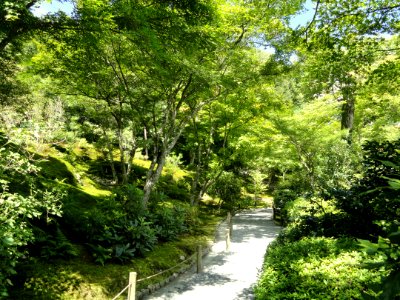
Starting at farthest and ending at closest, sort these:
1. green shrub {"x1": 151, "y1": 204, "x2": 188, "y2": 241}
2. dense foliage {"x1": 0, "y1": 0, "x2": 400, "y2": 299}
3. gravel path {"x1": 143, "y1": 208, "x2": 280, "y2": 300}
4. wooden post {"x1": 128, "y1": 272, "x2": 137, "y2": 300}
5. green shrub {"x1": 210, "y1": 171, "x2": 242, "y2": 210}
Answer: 1. green shrub {"x1": 210, "y1": 171, "x2": 242, "y2": 210}
2. green shrub {"x1": 151, "y1": 204, "x2": 188, "y2": 241}
3. gravel path {"x1": 143, "y1": 208, "x2": 280, "y2": 300}
4. wooden post {"x1": 128, "y1": 272, "x2": 137, "y2": 300}
5. dense foliage {"x1": 0, "y1": 0, "x2": 400, "y2": 299}

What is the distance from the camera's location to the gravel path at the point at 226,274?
724 centimetres

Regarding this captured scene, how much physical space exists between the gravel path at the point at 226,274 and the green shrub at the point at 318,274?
168 centimetres

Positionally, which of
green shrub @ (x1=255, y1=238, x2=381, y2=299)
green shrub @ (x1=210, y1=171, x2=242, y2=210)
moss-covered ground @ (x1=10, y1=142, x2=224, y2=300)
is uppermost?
green shrub @ (x1=210, y1=171, x2=242, y2=210)

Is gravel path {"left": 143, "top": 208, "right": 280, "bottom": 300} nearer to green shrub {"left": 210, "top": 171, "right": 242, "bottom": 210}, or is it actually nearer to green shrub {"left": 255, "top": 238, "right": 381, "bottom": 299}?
green shrub {"left": 255, "top": 238, "right": 381, "bottom": 299}

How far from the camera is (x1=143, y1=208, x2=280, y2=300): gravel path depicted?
23.8 feet

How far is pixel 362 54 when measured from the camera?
7.59 m

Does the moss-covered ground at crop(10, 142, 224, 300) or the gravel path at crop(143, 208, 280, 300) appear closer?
the moss-covered ground at crop(10, 142, 224, 300)

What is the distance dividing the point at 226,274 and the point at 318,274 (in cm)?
511

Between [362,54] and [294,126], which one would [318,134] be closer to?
[294,126]

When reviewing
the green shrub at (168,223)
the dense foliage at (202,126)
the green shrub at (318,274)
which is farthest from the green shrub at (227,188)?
the green shrub at (318,274)

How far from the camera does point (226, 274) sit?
879cm

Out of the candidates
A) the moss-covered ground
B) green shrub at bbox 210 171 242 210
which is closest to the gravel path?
the moss-covered ground

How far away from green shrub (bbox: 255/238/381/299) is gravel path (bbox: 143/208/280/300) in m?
1.68

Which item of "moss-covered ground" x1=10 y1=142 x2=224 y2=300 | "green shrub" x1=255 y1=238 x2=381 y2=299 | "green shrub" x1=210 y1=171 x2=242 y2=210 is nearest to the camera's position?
"green shrub" x1=255 y1=238 x2=381 y2=299
